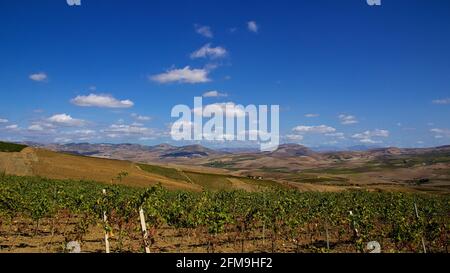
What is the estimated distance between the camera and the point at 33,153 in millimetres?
91125

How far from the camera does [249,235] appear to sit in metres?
30.6

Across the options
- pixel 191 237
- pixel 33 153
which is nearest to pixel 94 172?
pixel 33 153

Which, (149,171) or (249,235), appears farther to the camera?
(149,171)
